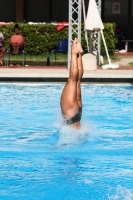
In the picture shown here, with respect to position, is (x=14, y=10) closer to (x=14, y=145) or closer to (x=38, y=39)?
(x=38, y=39)

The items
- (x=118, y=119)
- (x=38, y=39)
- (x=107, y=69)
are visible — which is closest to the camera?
(x=118, y=119)

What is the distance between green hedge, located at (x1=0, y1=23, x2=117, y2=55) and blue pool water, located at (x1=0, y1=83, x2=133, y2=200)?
8.88 meters

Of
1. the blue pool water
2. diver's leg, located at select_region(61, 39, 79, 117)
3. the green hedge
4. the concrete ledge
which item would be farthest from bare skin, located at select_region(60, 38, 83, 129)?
the green hedge

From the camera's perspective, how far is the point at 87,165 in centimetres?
862

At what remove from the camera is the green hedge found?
2373cm

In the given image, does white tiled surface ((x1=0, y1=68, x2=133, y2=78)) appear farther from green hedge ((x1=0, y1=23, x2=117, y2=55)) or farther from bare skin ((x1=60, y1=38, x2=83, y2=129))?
bare skin ((x1=60, y1=38, x2=83, y2=129))

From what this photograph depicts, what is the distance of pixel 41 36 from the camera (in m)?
23.9

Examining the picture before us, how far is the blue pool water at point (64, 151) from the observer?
753 cm

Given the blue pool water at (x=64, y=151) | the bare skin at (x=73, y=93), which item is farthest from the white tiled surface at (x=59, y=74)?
the bare skin at (x=73, y=93)

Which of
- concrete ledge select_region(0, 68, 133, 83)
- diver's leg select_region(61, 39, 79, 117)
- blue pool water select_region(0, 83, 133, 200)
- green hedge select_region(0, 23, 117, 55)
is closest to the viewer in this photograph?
blue pool water select_region(0, 83, 133, 200)

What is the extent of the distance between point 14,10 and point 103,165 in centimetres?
2061

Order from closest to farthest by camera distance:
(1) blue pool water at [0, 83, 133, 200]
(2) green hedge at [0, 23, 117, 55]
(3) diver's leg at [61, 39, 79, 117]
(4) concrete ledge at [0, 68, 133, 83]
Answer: (1) blue pool water at [0, 83, 133, 200] → (3) diver's leg at [61, 39, 79, 117] → (4) concrete ledge at [0, 68, 133, 83] → (2) green hedge at [0, 23, 117, 55]

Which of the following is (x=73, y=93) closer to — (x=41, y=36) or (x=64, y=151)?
(x=64, y=151)

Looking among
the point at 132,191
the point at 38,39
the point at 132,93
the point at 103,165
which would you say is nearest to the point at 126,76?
the point at 132,93
